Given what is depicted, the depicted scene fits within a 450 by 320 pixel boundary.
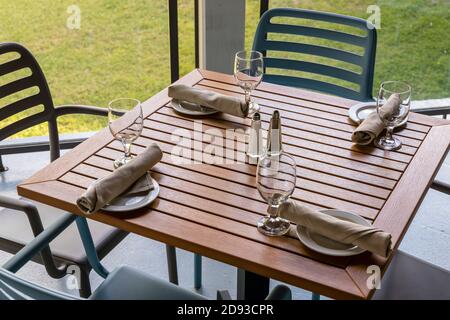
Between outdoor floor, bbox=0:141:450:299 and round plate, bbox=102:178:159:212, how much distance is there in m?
0.83

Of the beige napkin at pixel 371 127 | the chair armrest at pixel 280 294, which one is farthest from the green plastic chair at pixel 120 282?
the beige napkin at pixel 371 127

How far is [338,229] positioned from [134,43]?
2.03 m

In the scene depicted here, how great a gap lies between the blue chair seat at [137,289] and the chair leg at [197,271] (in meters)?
0.55

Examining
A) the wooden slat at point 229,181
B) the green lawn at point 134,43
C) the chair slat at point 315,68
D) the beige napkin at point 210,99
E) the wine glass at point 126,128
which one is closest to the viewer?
the wooden slat at point 229,181

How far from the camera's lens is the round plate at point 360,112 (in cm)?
207

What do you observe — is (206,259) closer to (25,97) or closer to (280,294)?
(25,97)

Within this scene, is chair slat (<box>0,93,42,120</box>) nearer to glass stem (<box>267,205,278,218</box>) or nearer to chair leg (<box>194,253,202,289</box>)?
chair leg (<box>194,253,202,289</box>)

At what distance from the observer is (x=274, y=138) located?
1843 mm

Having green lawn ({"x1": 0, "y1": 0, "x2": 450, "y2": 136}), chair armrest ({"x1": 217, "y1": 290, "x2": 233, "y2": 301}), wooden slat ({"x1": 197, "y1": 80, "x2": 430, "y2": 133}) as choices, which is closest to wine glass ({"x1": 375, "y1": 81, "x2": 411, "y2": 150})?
wooden slat ({"x1": 197, "y1": 80, "x2": 430, "y2": 133})

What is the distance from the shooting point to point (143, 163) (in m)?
1.76

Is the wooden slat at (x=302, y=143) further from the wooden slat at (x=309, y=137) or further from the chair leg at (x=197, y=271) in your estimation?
the chair leg at (x=197, y=271)

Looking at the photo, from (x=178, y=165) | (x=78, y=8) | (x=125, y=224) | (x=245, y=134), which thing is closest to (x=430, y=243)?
(x=245, y=134)

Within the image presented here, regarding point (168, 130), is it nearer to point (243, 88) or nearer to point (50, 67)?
point (243, 88)
